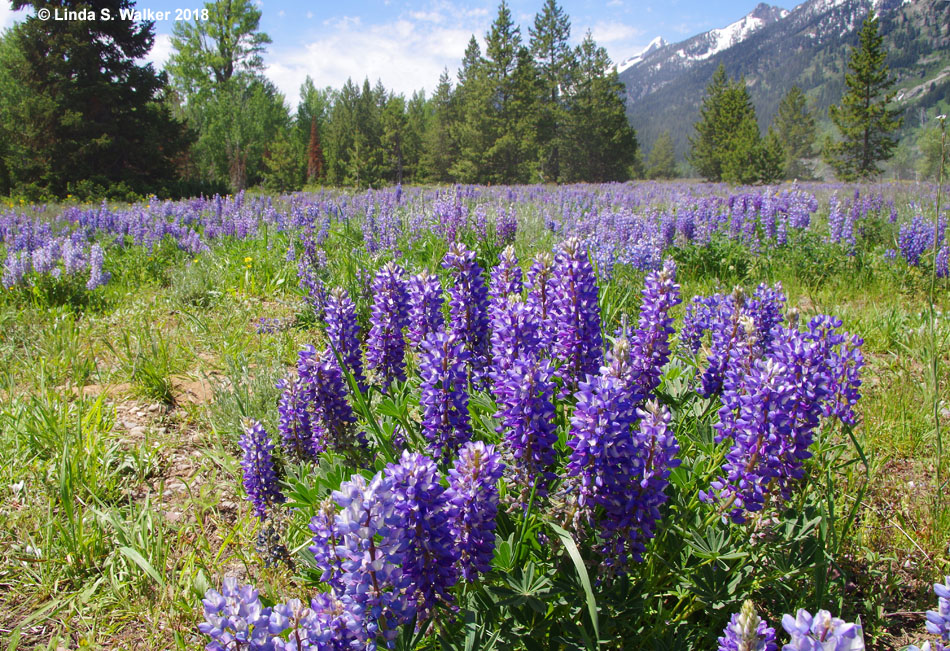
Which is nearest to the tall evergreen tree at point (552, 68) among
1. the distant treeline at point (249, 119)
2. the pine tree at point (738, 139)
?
the distant treeline at point (249, 119)

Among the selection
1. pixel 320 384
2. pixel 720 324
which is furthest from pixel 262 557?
pixel 720 324

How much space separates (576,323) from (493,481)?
0.82 m

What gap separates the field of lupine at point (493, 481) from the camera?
52.4 inches

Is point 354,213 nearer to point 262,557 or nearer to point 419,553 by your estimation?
point 262,557

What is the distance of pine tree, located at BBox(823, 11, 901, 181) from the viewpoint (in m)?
38.5

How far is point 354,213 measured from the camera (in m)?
9.00

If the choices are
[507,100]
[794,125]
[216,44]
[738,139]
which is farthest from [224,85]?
[794,125]

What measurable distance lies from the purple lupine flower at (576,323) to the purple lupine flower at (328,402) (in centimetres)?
86

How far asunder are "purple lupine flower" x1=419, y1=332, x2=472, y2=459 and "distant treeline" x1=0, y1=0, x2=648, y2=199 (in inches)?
1068

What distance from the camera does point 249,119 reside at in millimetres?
42656

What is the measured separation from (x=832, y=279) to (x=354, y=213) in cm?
686

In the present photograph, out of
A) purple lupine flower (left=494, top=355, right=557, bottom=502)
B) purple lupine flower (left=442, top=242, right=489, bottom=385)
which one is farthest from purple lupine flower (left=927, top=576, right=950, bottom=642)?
purple lupine flower (left=442, top=242, right=489, bottom=385)

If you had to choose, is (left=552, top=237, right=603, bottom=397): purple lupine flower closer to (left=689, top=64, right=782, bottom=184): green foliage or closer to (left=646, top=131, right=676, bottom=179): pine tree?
(left=689, top=64, right=782, bottom=184): green foliage

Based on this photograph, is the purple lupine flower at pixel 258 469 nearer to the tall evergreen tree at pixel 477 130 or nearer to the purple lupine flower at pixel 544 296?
the purple lupine flower at pixel 544 296
